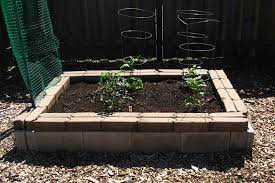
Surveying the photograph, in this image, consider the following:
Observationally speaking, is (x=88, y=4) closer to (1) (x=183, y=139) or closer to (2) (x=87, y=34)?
(2) (x=87, y=34)

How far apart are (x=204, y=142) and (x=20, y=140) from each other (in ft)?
6.69

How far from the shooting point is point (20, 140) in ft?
14.2

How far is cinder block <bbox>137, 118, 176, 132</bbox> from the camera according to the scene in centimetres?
408

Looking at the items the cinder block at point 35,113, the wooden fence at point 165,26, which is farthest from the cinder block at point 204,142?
the wooden fence at point 165,26

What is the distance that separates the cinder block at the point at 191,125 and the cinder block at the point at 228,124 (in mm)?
74

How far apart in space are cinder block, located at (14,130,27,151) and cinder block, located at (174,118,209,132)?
66.7 inches

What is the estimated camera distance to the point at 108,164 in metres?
4.05

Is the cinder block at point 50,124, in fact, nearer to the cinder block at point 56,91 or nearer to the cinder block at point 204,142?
the cinder block at point 56,91

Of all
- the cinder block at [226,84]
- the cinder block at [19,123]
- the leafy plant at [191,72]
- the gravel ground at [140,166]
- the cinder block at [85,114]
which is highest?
Answer: the leafy plant at [191,72]

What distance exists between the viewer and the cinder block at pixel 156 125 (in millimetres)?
4078

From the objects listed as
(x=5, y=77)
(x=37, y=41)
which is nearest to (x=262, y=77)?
(x=37, y=41)

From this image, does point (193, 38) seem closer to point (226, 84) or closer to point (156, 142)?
point (226, 84)

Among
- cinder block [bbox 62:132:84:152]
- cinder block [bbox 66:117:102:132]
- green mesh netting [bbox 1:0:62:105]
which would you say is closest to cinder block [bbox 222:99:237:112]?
cinder block [bbox 66:117:102:132]

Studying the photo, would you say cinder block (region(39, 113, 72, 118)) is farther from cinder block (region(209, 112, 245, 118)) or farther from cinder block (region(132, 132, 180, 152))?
cinder block (region(209, 112, 245, 118))
